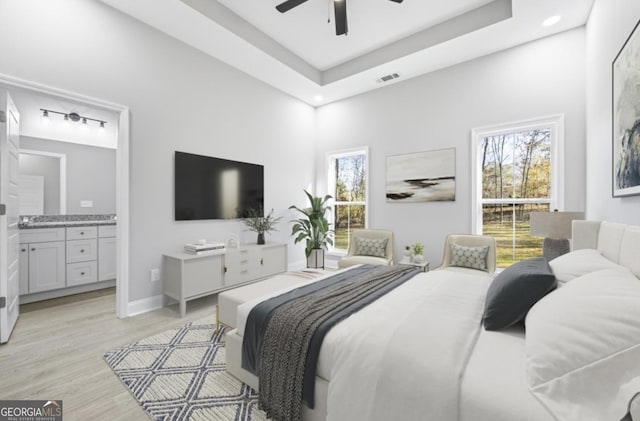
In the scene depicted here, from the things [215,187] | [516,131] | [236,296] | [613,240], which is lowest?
[236,296]

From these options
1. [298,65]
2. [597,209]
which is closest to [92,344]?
[298,65]

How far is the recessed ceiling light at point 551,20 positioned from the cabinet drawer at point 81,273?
6.14 meters

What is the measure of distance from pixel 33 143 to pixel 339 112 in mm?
4460

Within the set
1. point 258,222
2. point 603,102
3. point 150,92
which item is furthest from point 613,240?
point 150,92

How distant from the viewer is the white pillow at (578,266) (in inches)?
54.0

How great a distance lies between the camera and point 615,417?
743 mm

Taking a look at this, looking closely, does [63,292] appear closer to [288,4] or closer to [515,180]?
[288,4]

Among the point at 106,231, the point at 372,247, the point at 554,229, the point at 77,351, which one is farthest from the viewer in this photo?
the point at 372,247

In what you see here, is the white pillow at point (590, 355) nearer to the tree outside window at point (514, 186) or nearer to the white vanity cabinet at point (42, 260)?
the tree outside window at point (514, 186)

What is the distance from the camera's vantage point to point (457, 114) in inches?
151

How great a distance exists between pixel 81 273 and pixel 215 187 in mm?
2061

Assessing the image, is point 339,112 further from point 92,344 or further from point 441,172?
point 92,344

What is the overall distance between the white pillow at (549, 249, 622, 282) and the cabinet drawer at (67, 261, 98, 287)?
4.89 metres

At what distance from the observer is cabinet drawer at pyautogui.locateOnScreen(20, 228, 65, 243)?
324 cm
